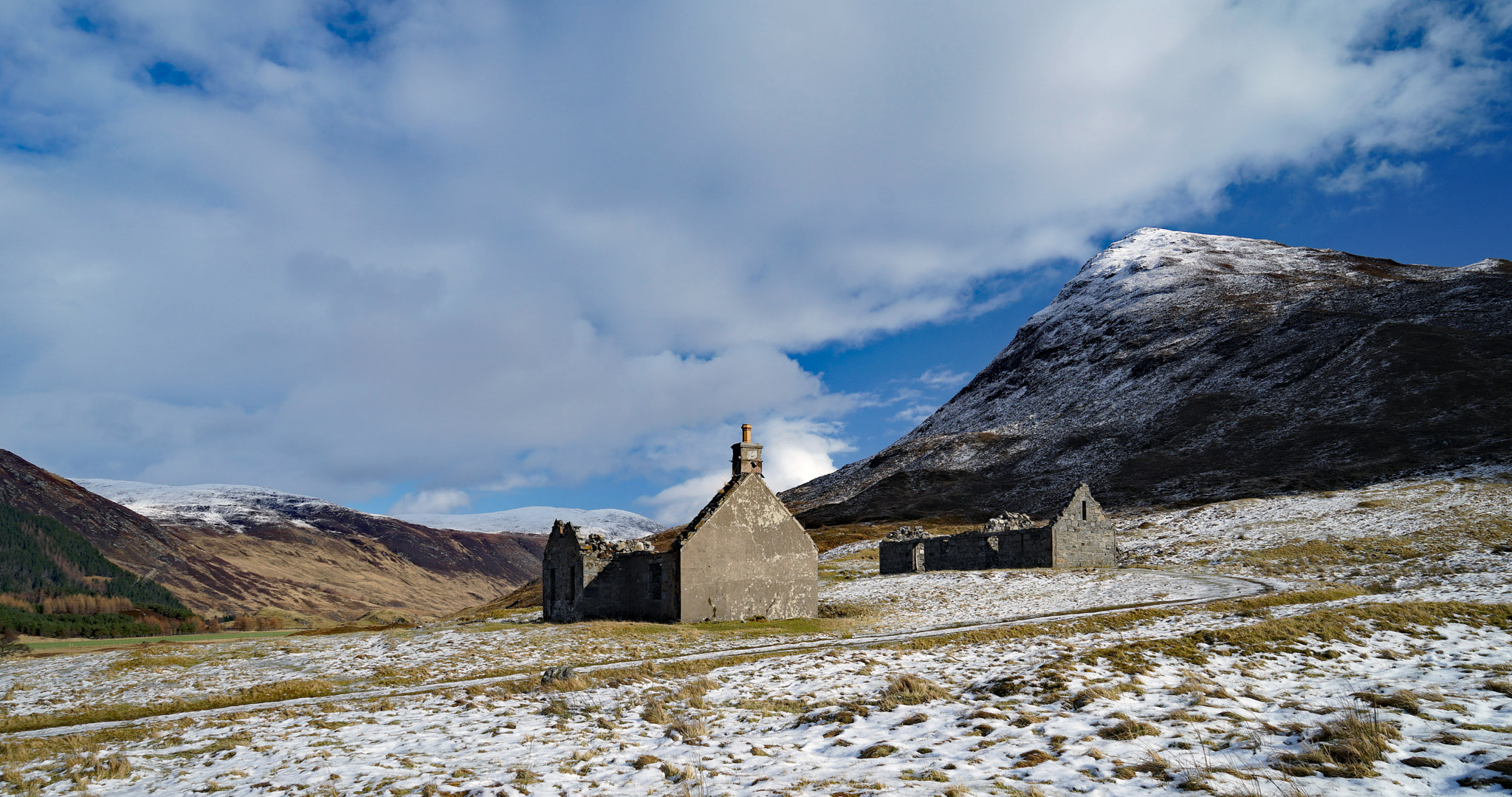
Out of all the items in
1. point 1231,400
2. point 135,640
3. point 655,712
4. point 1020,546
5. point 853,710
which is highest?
point 1231,400

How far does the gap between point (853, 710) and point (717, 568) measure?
20726mm

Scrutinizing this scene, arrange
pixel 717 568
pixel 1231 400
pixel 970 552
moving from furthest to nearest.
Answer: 1. pixel 1231 400
2. pixel 970 552
3. pixel 717 568

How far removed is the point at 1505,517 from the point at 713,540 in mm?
49299

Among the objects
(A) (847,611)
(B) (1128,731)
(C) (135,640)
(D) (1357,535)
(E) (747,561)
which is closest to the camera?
(B) (1128,731)

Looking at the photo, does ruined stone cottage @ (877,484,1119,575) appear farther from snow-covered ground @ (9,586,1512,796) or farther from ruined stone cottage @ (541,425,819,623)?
snow-covered ground @ (9,586,1512,796)

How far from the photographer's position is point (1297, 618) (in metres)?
18.7

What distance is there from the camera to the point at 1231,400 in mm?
129250

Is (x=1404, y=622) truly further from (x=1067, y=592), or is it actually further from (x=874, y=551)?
(x=874, y=551)

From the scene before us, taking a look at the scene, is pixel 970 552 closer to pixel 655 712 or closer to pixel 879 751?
pixel 655 712

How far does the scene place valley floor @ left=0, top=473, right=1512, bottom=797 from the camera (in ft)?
29.7

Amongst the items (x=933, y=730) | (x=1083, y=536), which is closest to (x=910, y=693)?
(x=933, y=730)

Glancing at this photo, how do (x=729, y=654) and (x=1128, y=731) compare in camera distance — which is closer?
(x=1128, y=731)

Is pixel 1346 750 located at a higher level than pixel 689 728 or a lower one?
higher

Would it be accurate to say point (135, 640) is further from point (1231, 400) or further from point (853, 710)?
point (1231, 400)
